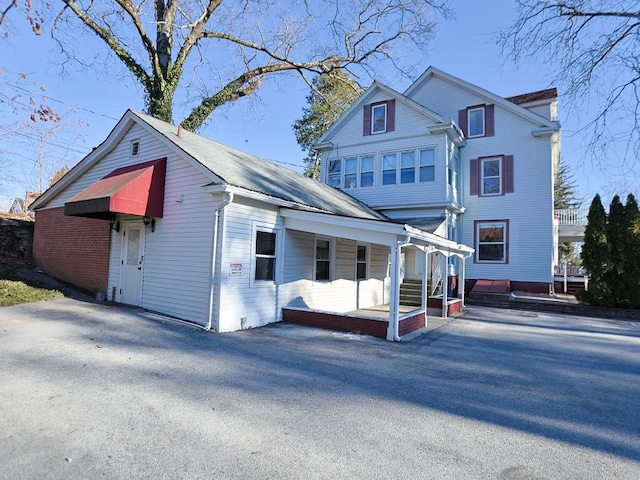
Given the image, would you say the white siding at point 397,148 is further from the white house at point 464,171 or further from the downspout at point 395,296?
the downspout at point 395,296

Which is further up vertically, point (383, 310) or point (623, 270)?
point (623, 270)

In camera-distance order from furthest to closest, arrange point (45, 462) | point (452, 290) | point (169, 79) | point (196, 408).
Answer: point (169, 79), point (452, 290), point (196, 408), point (45, 462)

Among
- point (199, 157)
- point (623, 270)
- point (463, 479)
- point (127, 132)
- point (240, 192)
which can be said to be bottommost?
point (463, 479)

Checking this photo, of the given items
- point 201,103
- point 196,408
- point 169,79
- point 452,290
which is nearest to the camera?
point 196,408

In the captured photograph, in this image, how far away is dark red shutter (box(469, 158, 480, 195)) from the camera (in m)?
17.3

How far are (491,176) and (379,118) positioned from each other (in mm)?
Answer: 5745

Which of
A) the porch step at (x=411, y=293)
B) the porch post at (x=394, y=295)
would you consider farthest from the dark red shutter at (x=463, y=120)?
the porch post at (x=394, y=295)

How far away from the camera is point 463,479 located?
9.77 feet

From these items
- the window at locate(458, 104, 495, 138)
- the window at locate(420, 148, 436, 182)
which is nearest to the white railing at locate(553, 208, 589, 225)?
the window at locate(458, 104, 495, 138)

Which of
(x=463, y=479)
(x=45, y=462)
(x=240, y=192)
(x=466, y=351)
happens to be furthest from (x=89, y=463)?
(x=466, y=351)

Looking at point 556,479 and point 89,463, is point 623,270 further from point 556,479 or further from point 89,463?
point 89,463

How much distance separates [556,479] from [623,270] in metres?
12.4

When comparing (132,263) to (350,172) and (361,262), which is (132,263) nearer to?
(361,262)

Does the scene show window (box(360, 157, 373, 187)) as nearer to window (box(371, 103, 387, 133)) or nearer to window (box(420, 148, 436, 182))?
window (box(371, 103, 387, 133))
